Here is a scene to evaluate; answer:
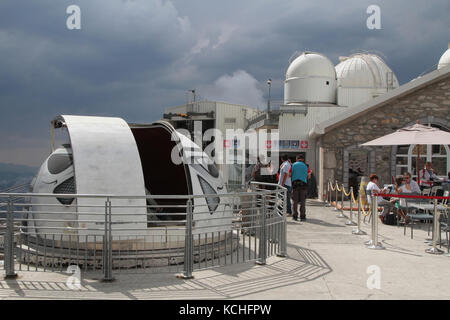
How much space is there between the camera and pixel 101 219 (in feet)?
21.0

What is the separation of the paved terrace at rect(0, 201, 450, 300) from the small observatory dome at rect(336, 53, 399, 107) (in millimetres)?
19824

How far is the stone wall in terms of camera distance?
16.8 m

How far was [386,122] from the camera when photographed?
1698cm

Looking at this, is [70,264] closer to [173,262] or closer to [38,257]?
[38,257]

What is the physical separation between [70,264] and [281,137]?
16.1m

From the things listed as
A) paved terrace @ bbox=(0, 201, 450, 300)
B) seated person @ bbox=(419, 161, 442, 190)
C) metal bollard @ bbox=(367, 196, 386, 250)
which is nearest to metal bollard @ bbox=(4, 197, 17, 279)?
paved terrace @ bbox=(0, 201, 450, 300)

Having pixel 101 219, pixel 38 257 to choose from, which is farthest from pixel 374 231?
pixel 38 257

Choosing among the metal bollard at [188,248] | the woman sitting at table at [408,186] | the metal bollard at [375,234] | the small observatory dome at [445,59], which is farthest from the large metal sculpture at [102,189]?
the small observatory dome at [445,59]

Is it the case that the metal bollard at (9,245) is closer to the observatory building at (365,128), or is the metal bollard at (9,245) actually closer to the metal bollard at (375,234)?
the metal bollard at (375,234)

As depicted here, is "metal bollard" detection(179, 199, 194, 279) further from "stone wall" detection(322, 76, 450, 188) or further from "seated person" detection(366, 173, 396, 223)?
"stone wall" detection(322, 76, 450, 188)

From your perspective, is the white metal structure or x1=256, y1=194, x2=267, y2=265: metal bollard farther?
x1=256, y1=194, x2=267, y2=265: metal bollard

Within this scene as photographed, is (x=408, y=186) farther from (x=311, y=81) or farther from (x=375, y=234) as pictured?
(x=311, y=81)

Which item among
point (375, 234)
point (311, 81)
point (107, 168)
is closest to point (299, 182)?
point (375, 234)
